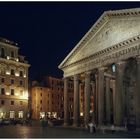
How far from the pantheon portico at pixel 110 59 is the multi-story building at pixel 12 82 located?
2316 cm

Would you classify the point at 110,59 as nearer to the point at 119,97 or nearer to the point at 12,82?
the point at 119,97

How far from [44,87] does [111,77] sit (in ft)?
175

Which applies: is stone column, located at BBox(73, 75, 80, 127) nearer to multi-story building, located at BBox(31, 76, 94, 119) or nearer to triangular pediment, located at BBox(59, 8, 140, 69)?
triangular pediment, located at BBox(59, 8, 140, 69)

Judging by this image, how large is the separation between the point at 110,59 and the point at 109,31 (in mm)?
3979

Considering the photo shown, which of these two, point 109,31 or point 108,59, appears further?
point 109,31

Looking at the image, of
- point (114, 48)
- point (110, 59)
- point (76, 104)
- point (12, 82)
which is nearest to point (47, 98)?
point (12, 82)

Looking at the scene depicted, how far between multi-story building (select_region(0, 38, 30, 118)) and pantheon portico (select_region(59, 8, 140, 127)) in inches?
912

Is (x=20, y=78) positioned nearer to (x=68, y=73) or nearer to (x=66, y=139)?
(x=68, y=73)

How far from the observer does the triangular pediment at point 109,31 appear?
129 ft

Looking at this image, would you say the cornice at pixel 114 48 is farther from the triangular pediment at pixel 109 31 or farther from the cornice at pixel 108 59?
the triangular pediment at pixel 109 31

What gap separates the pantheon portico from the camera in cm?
3897

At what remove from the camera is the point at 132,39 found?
125ft

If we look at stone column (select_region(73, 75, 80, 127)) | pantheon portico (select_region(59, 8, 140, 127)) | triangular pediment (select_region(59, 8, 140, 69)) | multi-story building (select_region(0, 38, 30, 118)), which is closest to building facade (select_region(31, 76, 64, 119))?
multi-story building (select_region(0, 38, 30, 118))

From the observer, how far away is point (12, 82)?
78375mm
